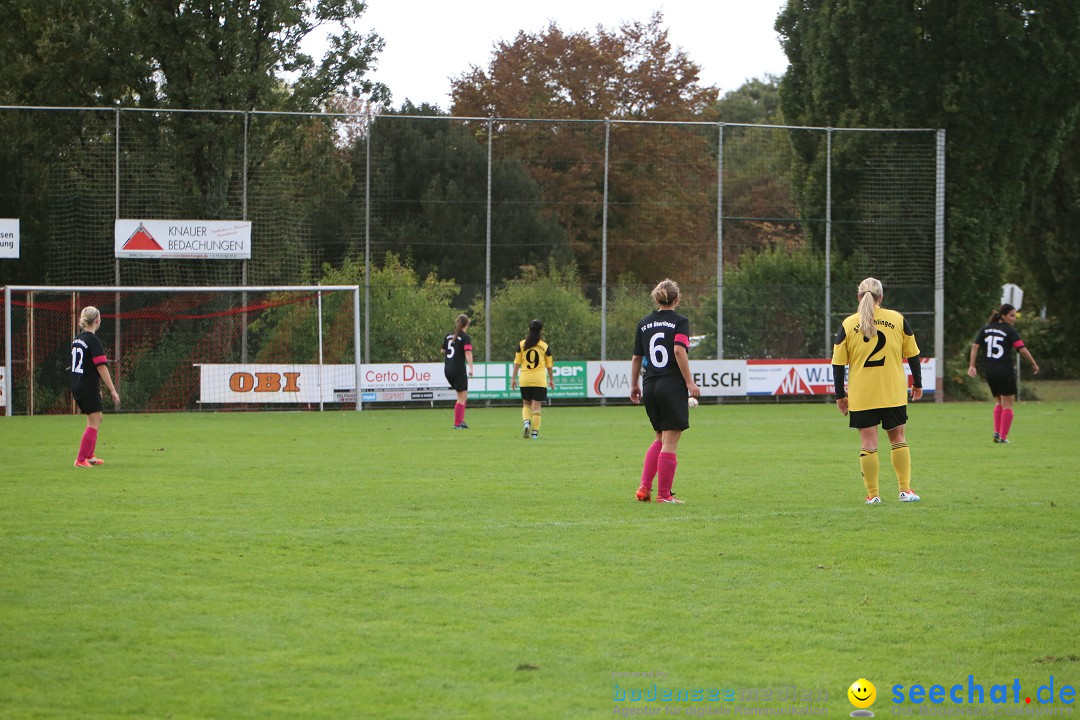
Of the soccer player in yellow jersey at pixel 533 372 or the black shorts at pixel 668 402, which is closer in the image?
the black shorts at pixel 668 402

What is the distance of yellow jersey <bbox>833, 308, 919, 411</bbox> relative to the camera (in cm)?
1111

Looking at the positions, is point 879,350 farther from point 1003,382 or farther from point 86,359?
point 86,359

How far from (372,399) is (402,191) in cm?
525

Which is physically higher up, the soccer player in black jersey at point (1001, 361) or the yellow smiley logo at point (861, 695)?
the soccer player in black jersey at point (1001, 361)

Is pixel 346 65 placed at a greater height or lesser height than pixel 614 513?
greater

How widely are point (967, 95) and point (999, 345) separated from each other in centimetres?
1672

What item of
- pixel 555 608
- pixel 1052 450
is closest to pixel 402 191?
pixel 1052 450

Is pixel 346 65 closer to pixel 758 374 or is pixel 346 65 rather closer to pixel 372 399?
pixel 372 399

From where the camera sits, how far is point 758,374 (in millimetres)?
30656

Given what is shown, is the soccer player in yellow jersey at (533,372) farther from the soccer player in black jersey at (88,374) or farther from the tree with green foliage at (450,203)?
the tree with green foliage at (450,203)

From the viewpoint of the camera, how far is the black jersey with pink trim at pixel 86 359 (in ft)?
46.9

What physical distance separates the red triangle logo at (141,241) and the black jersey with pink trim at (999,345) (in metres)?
18.8

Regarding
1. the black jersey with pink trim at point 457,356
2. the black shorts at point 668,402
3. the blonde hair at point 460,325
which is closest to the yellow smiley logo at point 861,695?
the black shorts at point 668,402

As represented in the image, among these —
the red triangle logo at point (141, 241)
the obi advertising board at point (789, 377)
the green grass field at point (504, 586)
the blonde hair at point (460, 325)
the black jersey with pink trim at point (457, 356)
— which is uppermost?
the red triangle logo at point (141, 241)
